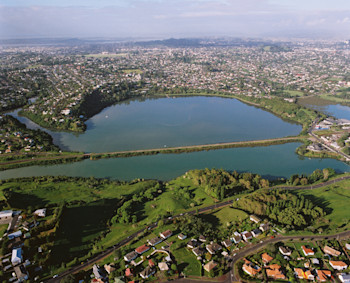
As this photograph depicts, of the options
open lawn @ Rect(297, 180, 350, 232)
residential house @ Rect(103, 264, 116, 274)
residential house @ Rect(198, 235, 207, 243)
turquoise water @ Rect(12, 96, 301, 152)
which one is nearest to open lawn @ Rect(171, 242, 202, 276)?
residential house @ Rect(198, 235, 207, 243)

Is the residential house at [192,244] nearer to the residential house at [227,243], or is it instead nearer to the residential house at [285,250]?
Answer: the residential house at [227,243]

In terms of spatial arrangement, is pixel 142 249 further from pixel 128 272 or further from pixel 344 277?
pixel 344 277

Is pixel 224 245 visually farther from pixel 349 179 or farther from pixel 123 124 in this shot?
pixel 123 124

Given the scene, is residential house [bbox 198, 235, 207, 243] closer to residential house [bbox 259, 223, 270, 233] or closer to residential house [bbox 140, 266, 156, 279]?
residential house [bbox 140, 266, 156, 279]

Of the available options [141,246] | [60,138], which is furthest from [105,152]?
[141,246]

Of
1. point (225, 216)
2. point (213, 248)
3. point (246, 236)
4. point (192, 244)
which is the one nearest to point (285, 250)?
point (246, 236)

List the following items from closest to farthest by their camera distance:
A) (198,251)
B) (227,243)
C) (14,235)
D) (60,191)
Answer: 1. (198,251)
2. (14,235)
3. (227,243)
4. (60,191)
